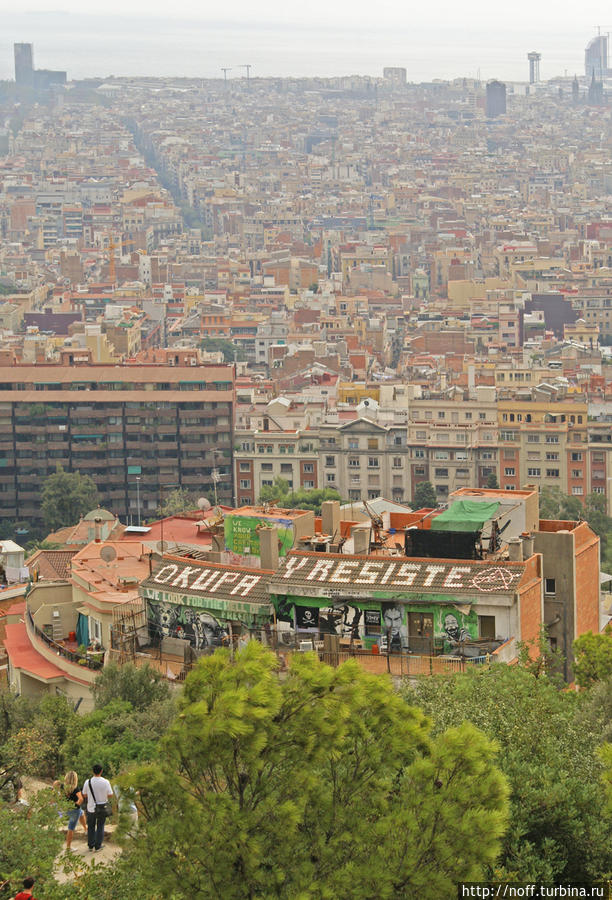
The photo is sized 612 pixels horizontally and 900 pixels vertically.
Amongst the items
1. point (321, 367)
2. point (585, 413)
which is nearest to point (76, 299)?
point (321, 367)

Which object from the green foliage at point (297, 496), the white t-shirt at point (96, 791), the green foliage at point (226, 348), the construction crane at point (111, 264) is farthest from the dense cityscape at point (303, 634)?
the construction crane at point (111, 264)

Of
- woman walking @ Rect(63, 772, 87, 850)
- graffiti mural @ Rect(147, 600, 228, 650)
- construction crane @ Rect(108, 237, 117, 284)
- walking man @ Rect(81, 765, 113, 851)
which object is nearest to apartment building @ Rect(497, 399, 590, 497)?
graffiti mural @ Rect(147, 600, 228, 650)

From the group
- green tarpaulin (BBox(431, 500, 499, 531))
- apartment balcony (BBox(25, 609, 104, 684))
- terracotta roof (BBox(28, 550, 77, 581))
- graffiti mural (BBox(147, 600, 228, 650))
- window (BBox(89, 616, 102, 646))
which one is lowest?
terracotta roof (BBox(28, 550, 77, 581))

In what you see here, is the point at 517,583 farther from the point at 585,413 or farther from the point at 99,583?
the point at 585,413

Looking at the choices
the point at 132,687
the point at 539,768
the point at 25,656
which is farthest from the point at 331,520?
the point at 539,768

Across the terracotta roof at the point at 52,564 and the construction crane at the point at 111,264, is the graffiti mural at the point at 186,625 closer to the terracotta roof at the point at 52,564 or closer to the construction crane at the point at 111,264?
the terracotta roof at the point at 52,564

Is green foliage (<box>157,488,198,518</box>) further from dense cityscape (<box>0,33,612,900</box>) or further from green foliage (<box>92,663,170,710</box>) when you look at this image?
green foliage (<box>92,663,170,710</box>)
